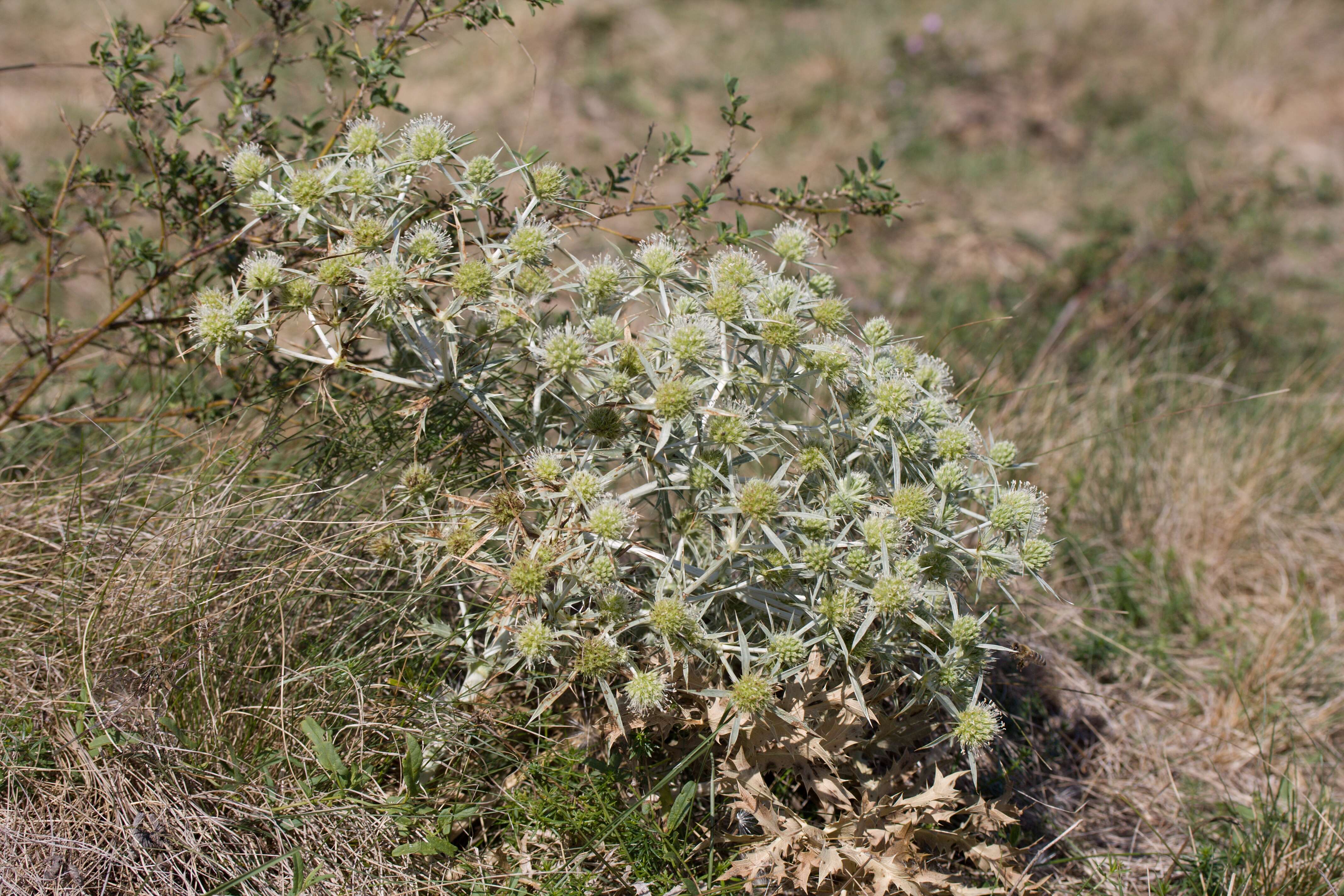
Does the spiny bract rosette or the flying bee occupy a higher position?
the spiny bract rosette

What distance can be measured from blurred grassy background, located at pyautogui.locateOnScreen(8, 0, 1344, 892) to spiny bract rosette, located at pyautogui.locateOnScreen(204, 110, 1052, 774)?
0.51 m

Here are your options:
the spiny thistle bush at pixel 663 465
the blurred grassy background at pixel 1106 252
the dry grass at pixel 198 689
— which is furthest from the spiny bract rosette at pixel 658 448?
the blurred grassy background at pixel 1106 252

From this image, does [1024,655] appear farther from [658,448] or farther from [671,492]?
[658,448]

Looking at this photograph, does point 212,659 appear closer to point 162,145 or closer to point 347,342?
point 347,342

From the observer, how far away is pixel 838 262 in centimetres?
616

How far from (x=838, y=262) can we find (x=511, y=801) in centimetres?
465

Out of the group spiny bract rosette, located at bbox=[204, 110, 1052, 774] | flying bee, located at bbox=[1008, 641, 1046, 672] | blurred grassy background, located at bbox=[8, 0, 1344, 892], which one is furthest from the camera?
blurred grassy background, located at bbox=[8, 0, 1344, 892]

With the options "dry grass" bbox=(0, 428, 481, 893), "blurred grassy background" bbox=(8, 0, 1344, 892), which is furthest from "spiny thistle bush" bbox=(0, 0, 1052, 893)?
"blurred grassy background" bbox=(8, 0, 1344, 892)

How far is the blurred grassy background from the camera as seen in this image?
3.12m

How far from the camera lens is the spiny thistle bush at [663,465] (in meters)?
2.02

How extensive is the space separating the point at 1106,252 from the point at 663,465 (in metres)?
4.27

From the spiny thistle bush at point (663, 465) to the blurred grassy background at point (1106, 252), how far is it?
534mm

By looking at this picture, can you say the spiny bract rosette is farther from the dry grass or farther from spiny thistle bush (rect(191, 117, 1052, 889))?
the dry grass

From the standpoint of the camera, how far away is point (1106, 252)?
5.40 m
